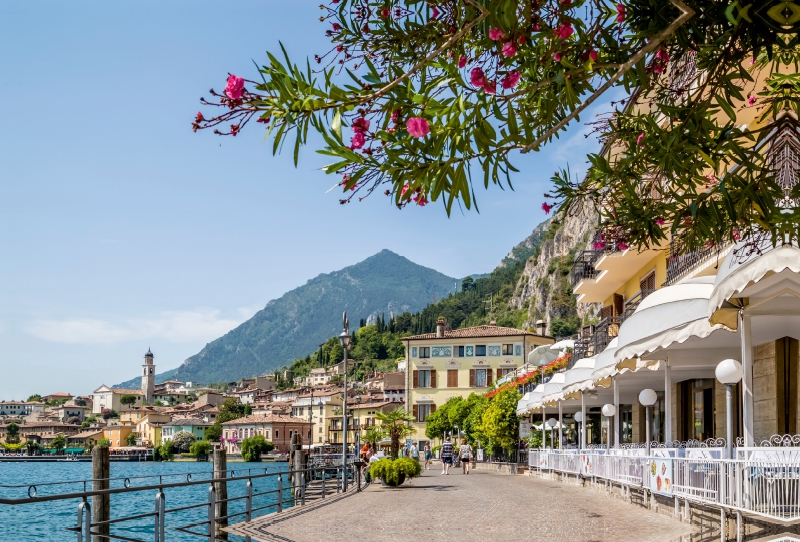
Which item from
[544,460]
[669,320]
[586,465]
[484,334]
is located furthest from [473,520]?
[484,334]

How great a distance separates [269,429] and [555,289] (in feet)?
160

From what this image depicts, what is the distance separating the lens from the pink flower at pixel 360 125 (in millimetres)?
4584

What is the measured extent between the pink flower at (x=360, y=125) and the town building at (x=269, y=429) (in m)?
120

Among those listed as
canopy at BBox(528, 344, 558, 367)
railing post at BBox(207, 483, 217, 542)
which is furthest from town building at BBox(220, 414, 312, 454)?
railing post at BBox(207, 483, 217, 542)

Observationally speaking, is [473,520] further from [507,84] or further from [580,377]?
[507,84]

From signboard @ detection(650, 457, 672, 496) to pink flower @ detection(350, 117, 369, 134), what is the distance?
923 cm

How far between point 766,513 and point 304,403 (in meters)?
134

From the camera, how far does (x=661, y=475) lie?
12898 millimetres

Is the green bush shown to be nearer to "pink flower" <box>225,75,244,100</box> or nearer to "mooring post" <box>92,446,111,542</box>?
"mooring post" <box>92,446,111,542</box>

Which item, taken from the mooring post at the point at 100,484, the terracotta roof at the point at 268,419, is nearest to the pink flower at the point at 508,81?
the mooring post at the point at 100,484

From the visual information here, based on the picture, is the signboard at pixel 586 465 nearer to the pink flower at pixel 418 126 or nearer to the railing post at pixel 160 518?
the railing post at pixel 160 518

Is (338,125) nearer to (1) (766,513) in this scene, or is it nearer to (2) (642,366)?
(1) (766,513)

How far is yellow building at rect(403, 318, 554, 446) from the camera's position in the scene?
6850 cm

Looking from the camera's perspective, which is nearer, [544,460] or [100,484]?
[100,484]
